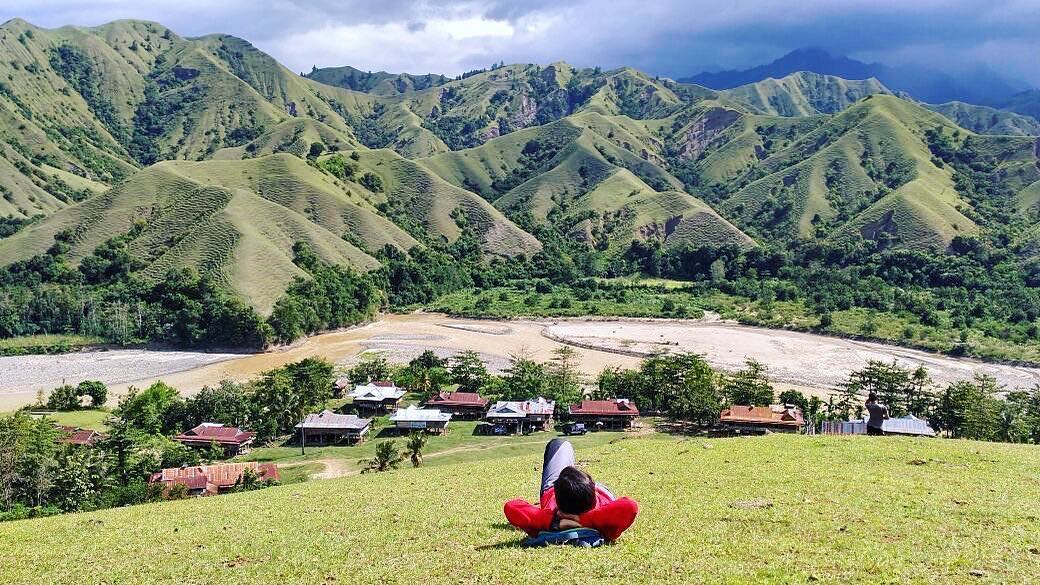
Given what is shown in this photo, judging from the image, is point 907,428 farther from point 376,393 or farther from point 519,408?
point 376,393

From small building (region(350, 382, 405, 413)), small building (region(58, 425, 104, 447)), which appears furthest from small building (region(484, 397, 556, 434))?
small building (region(58, 425, 104, 447))

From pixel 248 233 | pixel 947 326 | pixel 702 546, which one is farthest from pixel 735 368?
pixel 248 233

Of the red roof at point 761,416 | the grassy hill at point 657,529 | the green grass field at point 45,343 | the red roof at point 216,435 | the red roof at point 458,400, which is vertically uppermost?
the grassy hill at point 657,529

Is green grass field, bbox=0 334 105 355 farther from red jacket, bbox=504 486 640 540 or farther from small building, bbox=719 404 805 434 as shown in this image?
red jacket, bbox=504 486 640 540

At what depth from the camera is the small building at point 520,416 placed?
4997cm

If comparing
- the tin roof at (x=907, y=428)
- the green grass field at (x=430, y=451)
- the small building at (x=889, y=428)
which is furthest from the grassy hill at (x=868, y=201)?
the green grass field at (x=430, y=451)

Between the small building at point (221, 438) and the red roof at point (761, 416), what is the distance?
105 ft

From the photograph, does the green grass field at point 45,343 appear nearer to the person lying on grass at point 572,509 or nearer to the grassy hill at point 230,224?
the grassy hill at point 230,224

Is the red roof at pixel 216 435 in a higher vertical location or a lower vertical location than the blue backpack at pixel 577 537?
lower

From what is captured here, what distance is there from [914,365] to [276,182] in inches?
5030

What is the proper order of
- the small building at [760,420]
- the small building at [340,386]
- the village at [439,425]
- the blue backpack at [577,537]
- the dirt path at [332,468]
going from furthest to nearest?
the small building at [340,386], the small building at [760,420], the village at [439,425], the dirt path at [332,468], the blue backpack at [577,537]

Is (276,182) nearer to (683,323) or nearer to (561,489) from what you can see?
(683,323)

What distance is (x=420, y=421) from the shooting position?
49.5 m

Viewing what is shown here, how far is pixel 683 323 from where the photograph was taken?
364ft
